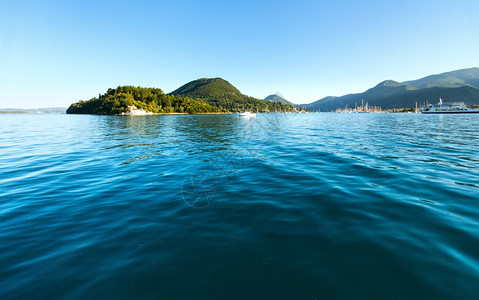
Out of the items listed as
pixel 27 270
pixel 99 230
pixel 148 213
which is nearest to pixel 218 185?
pixel 148 213

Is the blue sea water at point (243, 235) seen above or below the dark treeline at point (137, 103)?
below

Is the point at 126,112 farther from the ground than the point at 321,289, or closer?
farther from the ground

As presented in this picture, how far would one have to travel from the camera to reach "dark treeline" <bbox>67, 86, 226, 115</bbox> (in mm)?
142250

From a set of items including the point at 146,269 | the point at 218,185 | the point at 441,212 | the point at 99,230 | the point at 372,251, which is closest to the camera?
the point at 146,269

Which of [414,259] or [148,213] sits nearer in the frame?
[414,259]

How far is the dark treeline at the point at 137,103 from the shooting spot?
142 m

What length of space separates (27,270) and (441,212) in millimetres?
10701

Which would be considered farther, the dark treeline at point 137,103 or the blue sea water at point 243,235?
the dark treeline at point 137,103

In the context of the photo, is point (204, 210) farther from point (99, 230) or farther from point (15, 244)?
point (15, 244)

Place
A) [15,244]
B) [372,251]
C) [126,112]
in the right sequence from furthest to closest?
[126,112] < [15,244] < [372,251]

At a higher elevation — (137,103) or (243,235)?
(137,103)

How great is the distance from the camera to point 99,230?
207 inches

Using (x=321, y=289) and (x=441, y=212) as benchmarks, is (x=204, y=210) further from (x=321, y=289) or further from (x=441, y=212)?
(x=441, y=212)

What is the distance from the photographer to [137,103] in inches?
5669
